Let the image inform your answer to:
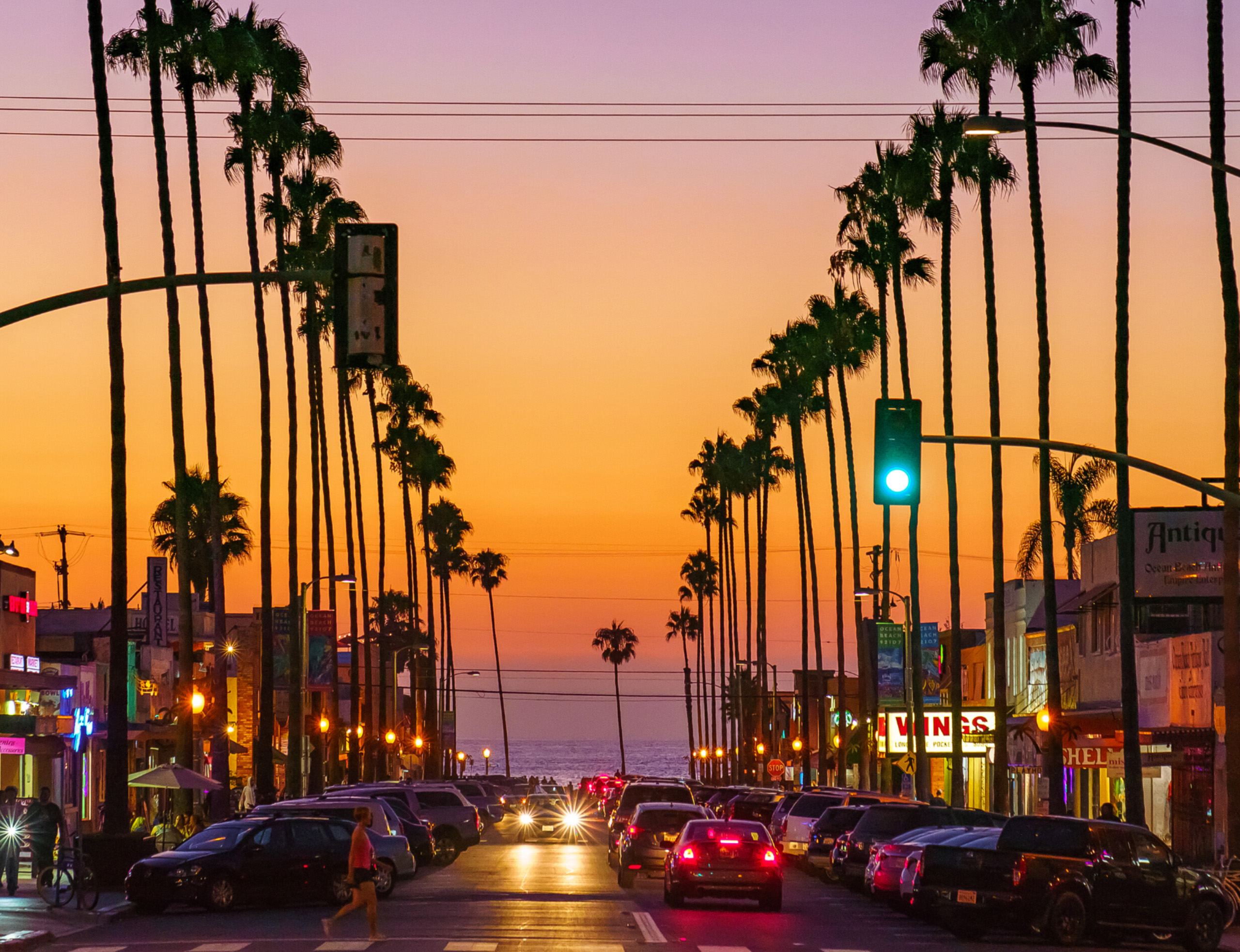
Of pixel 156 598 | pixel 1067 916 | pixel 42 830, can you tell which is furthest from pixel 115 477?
pixel 156 598

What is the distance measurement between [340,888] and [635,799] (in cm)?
1410

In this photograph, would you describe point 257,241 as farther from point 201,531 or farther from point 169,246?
point 201,531

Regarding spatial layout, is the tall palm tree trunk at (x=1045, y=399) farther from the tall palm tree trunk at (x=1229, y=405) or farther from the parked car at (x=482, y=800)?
the parked car at (x=482, y=800)

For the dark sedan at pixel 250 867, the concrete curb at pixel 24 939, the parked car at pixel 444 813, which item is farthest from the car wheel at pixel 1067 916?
the parked car at pixel 444 813

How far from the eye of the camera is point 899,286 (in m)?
61.0

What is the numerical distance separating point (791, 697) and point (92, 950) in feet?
359

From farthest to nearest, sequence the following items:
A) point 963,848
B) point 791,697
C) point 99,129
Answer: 1. point 791,697
2. point 99,129
3. point 963,848

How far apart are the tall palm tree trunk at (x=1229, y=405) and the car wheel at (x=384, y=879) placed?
14591mm

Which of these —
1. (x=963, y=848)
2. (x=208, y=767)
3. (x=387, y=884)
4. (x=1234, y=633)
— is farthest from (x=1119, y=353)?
(x=208, y=767)

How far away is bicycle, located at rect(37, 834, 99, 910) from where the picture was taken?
28.5 m

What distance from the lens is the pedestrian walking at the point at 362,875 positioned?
24.5m

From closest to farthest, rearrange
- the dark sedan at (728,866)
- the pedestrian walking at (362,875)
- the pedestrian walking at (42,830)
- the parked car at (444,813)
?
the pedestrian walking at (362,875) < the dark sedan at (728,866) < the pedestrian walking at (42,830) < the parked car at (444,813)

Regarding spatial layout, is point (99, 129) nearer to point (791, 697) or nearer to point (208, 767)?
point (208, 767)

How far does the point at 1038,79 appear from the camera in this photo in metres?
43.2
